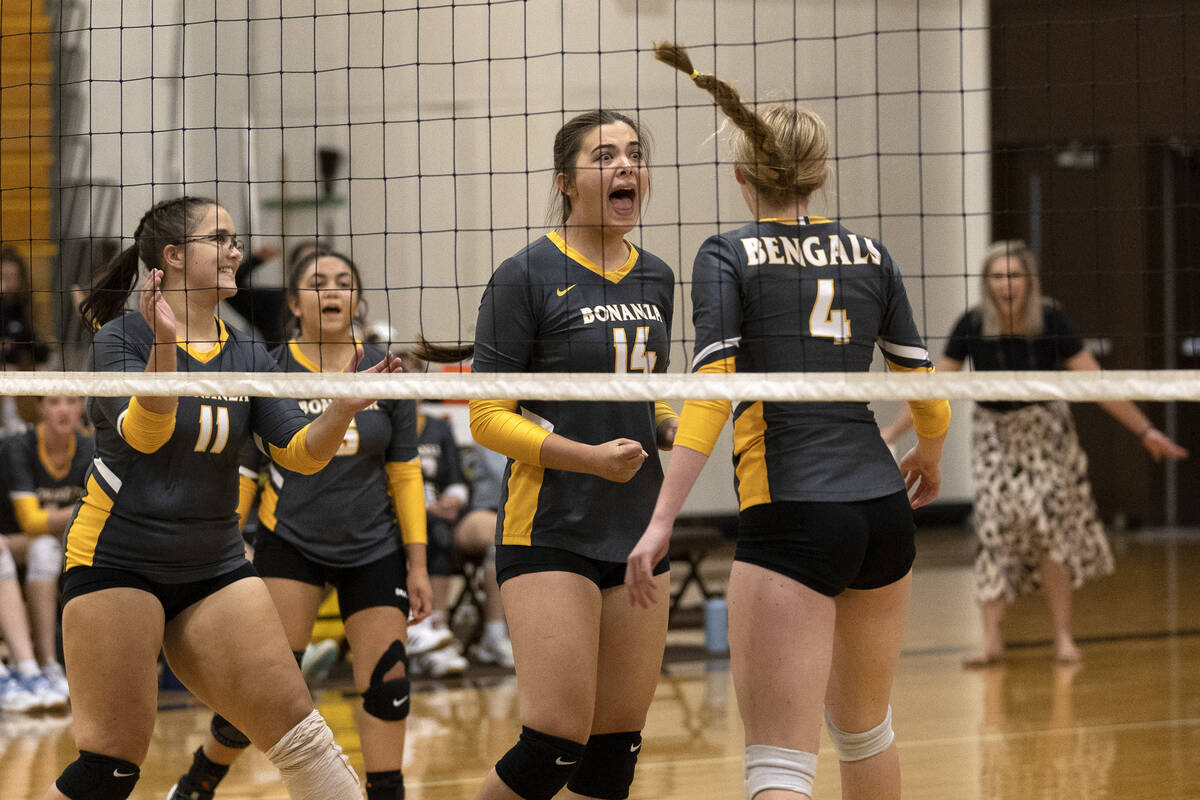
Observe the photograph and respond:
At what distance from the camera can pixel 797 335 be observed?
2.65 m

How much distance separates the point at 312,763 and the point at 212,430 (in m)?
0.73

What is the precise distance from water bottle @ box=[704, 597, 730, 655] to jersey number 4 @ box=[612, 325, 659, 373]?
4.05 metres

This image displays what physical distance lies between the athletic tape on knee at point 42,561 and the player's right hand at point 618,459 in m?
4.37

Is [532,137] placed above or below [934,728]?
above

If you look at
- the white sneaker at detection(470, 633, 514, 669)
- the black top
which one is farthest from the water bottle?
the black top

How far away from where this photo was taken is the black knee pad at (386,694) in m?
3.77

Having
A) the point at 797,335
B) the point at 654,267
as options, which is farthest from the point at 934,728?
the point at 797,335

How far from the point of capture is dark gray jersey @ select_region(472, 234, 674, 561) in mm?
2926

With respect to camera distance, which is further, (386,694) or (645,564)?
(386,694)

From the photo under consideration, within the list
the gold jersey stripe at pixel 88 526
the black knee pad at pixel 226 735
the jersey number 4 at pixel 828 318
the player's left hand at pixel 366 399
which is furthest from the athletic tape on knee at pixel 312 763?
the jersey number 4 at pixel 828 318

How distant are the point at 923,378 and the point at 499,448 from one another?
2.88 ft

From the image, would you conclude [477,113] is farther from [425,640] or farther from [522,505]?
[522,505]

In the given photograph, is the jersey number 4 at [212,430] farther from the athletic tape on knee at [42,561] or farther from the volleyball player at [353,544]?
the athletic tape on knee at [42,561]

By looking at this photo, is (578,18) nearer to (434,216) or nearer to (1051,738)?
(434,216)
